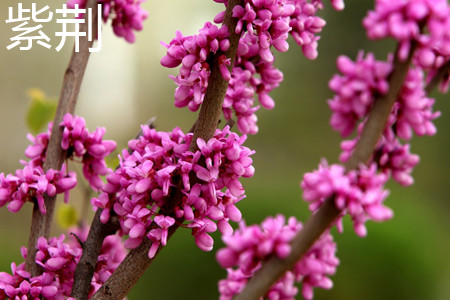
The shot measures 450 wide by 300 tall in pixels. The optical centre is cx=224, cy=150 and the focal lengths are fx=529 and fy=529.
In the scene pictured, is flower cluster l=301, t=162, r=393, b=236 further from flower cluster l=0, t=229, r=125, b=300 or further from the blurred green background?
the blurred green background

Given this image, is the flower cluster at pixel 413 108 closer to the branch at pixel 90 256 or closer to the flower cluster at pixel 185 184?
the flower cluster at pixel 185 184

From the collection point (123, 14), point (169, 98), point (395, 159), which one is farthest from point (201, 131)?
point (169, 98)

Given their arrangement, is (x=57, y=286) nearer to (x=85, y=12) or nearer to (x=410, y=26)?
(x=85, y=12)

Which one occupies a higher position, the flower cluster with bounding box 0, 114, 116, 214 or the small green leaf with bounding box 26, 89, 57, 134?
the small green leaf with bounding box 26, 89, 57, 134

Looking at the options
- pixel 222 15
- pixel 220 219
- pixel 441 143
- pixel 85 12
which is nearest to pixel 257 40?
pixel 222 15

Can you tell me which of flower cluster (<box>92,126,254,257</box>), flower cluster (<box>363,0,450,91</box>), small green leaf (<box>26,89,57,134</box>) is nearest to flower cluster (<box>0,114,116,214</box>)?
flower cluster (<box>92,126,254,257</box>)

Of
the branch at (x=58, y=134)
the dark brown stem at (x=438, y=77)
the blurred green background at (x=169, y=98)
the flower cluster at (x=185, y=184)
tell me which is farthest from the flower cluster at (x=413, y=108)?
the blurred green background at (x=169, y=98)
